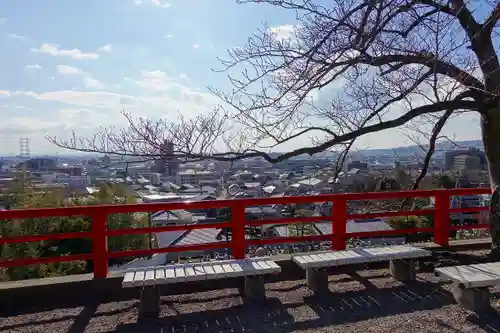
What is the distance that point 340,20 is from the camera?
4809mm

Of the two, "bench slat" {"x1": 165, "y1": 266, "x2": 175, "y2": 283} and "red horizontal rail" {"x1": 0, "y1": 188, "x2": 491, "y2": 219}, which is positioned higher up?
"red horizontal rail" {"x1": 0, "y1": 188, "x2": 491, "y2": 219}

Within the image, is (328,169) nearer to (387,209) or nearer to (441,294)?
(387,209)

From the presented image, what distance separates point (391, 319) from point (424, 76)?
Result: 10.5 feet

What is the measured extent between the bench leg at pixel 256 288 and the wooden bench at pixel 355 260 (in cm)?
56

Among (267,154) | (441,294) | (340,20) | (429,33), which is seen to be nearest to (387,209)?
(441,294)

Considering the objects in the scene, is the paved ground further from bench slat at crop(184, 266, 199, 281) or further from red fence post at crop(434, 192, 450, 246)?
red fence post at crop(434, 192, 450, 246)

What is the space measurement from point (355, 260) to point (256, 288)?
133 centimetres

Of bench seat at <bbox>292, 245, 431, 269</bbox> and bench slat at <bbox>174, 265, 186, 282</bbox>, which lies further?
bench seat at <bbox>292, 245, 431, 269</bbox>

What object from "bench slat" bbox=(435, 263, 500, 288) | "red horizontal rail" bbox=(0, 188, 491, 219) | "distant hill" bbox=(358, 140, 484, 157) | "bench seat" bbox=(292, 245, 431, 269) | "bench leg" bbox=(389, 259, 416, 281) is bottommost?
"bench leg" bbox=(389, 259, 416, 281)

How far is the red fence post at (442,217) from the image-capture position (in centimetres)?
680

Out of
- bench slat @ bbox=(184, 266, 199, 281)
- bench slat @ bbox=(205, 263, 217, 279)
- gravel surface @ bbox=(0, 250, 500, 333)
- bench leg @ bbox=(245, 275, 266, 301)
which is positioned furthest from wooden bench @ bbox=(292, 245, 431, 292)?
bench slat @ bbox=(184, 266, 199, 281)

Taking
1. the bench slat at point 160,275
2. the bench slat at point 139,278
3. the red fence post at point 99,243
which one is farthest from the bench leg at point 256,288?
the red fence post at point 99,243

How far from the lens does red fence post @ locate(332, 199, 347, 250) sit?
6.26 m

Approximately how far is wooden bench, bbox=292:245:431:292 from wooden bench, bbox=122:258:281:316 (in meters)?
0.61
